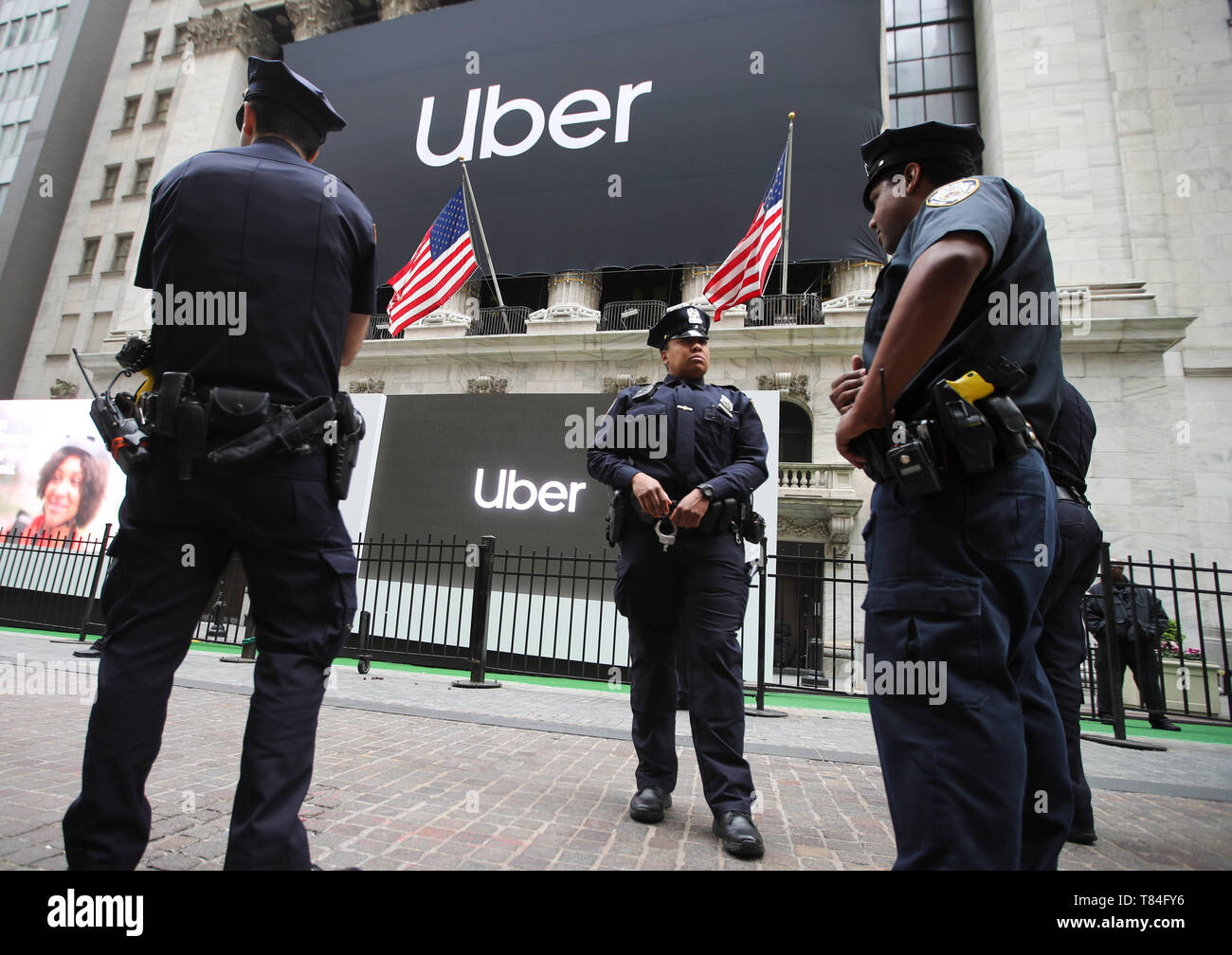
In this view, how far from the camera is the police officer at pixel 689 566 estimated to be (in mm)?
2684

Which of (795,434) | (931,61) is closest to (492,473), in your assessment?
(795,434)

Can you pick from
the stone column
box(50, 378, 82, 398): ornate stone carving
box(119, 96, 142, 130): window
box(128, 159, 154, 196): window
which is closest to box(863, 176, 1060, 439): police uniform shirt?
the stone column

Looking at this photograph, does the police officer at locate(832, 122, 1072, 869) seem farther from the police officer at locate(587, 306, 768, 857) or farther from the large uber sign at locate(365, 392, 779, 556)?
the large uber sign at locate(365, 392, 779, 556)

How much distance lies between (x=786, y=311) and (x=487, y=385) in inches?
380

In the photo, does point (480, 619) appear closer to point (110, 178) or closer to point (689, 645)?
point (689, 645)

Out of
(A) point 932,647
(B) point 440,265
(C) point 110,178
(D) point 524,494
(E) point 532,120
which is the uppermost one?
(C) point 110,178

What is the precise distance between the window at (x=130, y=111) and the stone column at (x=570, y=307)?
25.6 meters

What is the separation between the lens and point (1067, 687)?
2936 millimetres

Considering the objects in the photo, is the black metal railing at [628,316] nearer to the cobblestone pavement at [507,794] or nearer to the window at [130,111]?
the cobblestone pavement at [507,794]

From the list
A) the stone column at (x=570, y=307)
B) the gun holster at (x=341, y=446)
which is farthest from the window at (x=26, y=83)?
the gun holster at (x=341, y=446)

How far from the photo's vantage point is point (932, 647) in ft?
4.62

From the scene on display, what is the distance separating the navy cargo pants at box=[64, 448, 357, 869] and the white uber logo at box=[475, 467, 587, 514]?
10.7 meters

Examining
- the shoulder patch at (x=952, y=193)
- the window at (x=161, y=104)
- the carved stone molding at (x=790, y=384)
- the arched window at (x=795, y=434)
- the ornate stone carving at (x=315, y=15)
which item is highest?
the ornate stone carving at (x=315, y=15)
